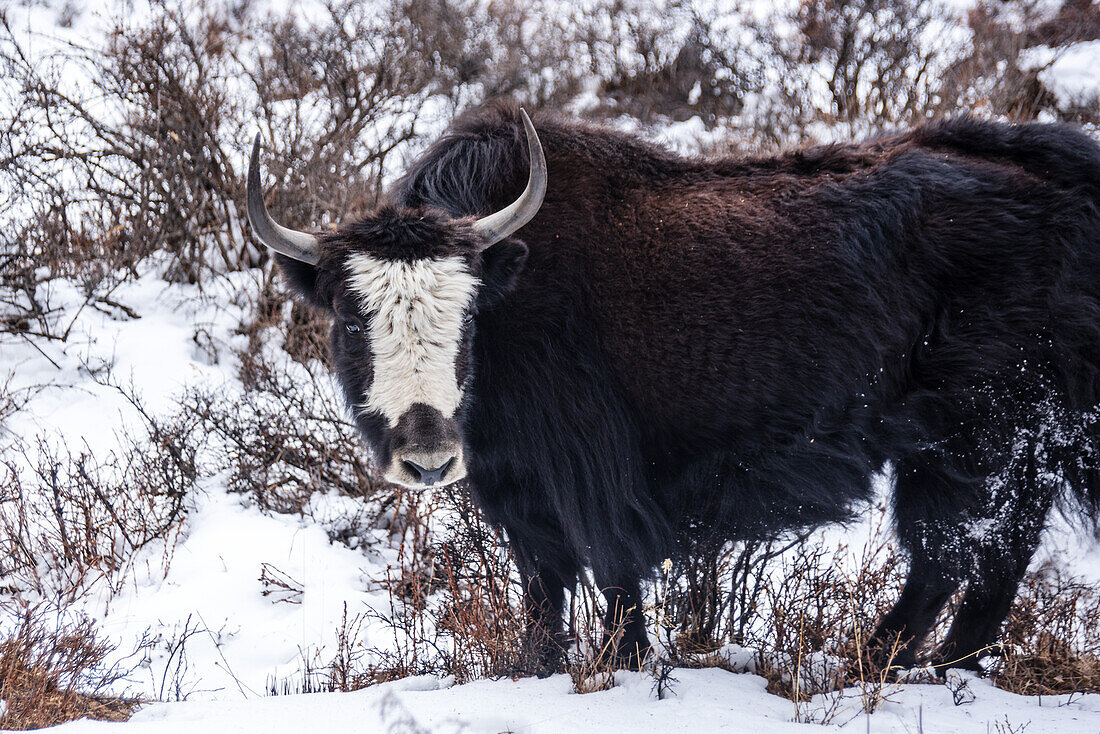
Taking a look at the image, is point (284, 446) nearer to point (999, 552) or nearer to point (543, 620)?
point (543, 620)

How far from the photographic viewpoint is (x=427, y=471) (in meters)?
2.72

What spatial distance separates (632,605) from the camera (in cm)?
353

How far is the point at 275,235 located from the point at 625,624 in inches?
86.1

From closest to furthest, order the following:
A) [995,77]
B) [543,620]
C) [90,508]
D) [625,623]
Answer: [625,623] → [543,620] → [90,508] → [995,77]

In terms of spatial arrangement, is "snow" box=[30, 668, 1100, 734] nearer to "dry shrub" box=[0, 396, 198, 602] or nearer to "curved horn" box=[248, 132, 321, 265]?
"curved horn" box=[248, 132, 321, 265]

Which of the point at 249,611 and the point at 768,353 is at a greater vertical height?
the point at 768,353

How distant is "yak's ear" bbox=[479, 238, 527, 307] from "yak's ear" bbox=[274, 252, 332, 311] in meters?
0.61

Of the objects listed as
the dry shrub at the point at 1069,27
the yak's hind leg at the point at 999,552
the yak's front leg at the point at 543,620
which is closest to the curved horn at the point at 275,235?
the yak's front leg at the point at 543,620

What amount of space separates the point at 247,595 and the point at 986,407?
4.21m

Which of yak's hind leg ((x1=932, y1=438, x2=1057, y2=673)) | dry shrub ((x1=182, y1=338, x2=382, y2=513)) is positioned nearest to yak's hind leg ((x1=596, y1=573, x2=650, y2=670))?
yak's hind leg ((x1=932, y1=438, x2=1057, y2=673))

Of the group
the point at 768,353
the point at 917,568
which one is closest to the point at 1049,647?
the point at 917,568

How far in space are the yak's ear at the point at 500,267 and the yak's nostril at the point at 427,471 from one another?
2.24 ft

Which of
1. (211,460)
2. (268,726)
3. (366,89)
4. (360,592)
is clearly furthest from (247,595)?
(366,89)

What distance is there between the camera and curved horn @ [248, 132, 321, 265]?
110 inches
